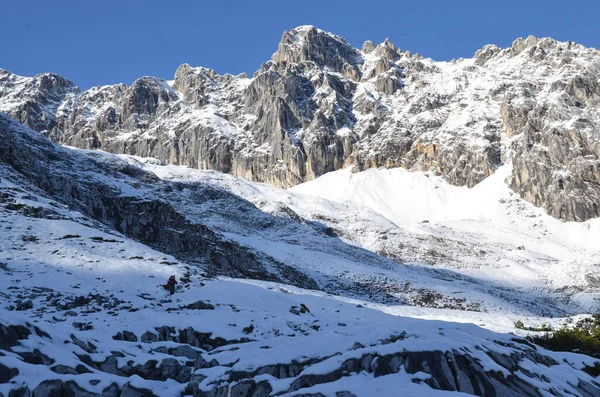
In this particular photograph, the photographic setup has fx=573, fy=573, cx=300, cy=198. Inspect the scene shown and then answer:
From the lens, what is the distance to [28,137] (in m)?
76.4

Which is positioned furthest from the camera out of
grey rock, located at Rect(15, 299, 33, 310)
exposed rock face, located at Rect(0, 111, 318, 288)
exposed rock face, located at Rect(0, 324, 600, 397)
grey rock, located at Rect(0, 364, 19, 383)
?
exposed rock face, located at Rect(0, 111, 318, 288)

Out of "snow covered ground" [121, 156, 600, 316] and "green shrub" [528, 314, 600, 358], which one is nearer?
"green shrub" [528, 314, 600, 358]

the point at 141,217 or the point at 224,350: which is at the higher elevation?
the point at 141,217

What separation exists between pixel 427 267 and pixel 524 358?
76.3 m

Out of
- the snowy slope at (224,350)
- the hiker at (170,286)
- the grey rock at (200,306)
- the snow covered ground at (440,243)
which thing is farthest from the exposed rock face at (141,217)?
the snowy slope at (224,350)

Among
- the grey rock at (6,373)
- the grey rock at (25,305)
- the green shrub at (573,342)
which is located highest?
the green shrub at (573,342)

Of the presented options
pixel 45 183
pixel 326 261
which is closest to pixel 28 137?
pixel 45 183

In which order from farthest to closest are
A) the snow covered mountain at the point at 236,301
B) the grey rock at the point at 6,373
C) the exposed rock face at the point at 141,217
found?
1. the exposed rock face at the point at 141,217
2. the snow covered mountain at the point at 236,301
3. the grey rock at the point at 6,373

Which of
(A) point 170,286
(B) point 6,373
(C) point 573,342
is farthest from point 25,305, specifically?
(C) point 573,342

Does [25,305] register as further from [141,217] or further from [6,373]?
[141,217]

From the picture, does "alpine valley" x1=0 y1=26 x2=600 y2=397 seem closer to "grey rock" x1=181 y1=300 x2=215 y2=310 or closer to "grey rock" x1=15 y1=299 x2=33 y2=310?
"grey rock" x1=181 y1=300 x2=215 y2=310

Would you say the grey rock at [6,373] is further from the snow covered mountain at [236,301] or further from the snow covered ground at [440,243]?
the snow covered ground at [440,243]

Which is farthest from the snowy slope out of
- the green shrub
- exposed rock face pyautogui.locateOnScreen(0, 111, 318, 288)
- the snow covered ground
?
the snow covered ground

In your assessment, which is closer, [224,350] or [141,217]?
[224,350]
